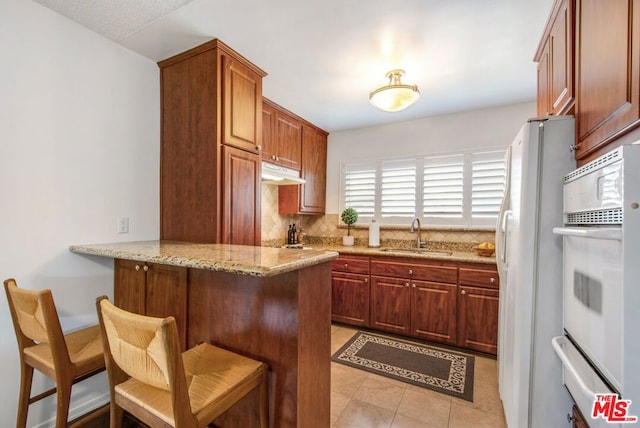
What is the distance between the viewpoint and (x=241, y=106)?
2092 mm

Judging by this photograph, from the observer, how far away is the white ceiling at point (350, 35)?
1562 millimetres

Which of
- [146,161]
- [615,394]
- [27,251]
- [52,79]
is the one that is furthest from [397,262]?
[52,79]

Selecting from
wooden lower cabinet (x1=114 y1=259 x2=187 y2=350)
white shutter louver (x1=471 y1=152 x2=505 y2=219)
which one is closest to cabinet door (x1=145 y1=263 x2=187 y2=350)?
wooden lower cabinet (x1=114 y1=259 x2=187 y2=350)

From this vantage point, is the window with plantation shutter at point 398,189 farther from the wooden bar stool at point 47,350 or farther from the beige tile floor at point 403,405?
the wooden bar stool at point 47,350

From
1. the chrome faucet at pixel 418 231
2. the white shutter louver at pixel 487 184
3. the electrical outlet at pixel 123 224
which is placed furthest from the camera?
the chrome faucet at pixel 418 231

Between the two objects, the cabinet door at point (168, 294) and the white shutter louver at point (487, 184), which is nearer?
the cabinet door at point (168, 294)

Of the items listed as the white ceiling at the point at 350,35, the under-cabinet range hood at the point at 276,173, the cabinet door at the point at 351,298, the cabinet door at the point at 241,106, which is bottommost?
the cabinet door at the point at 351,298

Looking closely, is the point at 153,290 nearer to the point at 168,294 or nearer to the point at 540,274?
the point at 168,294

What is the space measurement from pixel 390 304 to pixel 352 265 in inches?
21.9

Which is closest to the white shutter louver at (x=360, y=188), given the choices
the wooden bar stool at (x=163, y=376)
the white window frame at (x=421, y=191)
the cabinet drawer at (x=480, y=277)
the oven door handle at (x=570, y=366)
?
the white window frame at (x=421, y=191)

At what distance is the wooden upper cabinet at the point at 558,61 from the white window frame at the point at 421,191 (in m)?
1.25

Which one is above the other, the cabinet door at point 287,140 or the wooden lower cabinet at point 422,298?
the cabinet door at point 287,140

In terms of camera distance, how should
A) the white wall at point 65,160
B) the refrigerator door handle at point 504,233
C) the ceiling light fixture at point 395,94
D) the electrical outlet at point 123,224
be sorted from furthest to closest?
the ceiling light fixture at point 395,94 < the electrical outlet at point 123,224 < the refrigerator door handle at point 504,233 < the white wall at point 65,160

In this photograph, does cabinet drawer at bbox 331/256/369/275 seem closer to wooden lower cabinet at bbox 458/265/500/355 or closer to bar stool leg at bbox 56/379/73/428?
wooden lower cabinet at bbox 458/265/500/355
